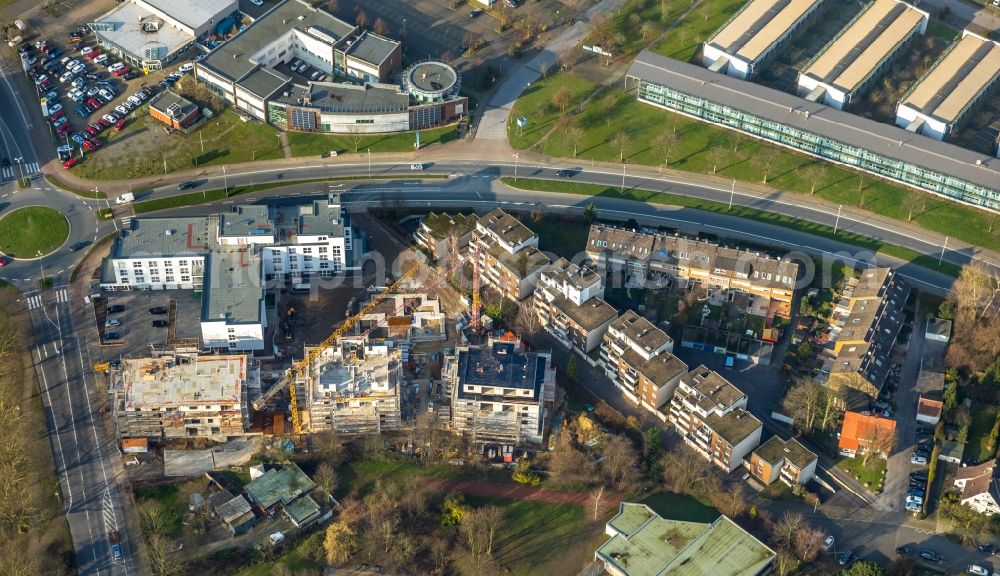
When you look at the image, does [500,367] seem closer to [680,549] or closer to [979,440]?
[680,549]

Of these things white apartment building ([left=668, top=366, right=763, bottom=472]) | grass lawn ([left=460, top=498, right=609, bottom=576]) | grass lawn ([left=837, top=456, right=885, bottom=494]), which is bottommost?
grass lawn ([left=460, top=498, right=609, bottom=576])

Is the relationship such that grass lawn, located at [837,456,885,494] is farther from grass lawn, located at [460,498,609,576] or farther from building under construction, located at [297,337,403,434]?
building under construction, located at [297,337,403,434]

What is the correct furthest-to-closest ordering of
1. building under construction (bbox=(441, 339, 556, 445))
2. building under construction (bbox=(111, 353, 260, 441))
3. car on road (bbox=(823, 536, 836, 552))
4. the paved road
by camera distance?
building under construction (bbox=(441, 339, 556, 445))
building under construction (bbox=(111, 353, 260, 441))
car on road (bbox=(823, 536, 836, 552))
the paved road

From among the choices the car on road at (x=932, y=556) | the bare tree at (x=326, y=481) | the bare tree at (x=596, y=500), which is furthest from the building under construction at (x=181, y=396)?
the car on road at (x=932, y=556)

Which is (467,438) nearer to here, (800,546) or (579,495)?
(579,495)

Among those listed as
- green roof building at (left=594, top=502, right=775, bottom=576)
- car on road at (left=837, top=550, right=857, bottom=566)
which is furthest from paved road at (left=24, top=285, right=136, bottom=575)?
car on road at (left=837, top=550, right=857, bottom=566)

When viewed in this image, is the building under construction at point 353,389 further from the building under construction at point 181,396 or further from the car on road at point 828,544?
the car on road at point 828,544

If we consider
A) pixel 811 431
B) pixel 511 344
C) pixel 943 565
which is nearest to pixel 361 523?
pixel 511 344
